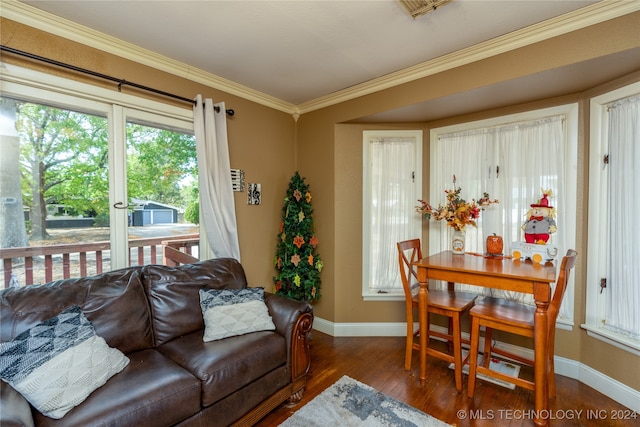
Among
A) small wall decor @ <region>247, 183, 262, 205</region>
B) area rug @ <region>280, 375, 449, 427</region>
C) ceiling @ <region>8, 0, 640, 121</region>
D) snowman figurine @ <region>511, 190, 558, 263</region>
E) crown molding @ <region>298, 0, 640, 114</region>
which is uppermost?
ceiling @ <region>8, 0, 640, 121</region>

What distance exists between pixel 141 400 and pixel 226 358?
0.44 m

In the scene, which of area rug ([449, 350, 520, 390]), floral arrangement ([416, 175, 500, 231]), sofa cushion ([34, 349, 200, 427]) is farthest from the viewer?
floral arrangement ([416, 175, 500, 231])

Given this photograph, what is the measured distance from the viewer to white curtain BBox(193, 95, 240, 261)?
2480 mm

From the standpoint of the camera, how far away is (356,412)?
6.16 ft

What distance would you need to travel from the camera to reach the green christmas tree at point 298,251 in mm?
3062

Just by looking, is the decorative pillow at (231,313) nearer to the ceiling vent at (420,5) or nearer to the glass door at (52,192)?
the glass door at (52,192)

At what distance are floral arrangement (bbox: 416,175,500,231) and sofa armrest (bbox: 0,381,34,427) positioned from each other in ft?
9.51

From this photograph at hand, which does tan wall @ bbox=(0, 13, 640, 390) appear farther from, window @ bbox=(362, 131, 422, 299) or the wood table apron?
the wood table apron

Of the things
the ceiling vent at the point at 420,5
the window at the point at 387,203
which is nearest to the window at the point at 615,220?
the window at the point at 387,203

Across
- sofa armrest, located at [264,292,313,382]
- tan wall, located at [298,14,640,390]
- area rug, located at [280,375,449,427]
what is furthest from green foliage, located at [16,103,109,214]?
area rug, located at [280,375,449,427]

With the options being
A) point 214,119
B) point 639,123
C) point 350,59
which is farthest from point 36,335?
point 639,123

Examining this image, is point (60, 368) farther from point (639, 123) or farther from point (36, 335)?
point (639, 123)

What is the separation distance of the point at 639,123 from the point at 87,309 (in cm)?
377

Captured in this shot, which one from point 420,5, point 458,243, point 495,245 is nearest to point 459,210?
point 458,243
